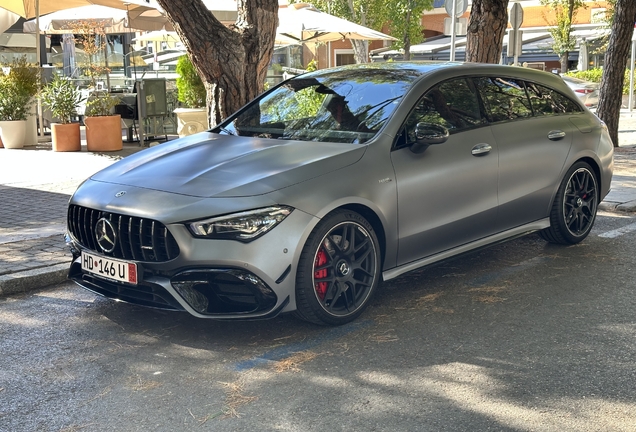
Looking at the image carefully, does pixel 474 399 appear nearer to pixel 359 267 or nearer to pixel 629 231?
pixel 359 267

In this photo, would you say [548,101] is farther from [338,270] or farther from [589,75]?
[589,75]

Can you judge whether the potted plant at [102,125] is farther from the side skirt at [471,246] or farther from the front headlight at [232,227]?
the front headlight at [232,227]

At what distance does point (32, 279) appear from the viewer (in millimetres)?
6383

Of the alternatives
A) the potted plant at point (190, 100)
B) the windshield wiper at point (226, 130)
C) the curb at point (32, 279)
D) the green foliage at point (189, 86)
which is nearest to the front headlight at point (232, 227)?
the windshield wiper at point (226, 130)

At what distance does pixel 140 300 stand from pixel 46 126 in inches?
586

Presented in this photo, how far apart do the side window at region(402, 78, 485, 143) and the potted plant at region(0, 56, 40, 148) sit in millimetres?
10727

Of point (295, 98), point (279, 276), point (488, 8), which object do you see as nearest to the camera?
point (279, 276)

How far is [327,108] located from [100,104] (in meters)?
9.53

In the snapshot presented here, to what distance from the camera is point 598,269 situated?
6.73m

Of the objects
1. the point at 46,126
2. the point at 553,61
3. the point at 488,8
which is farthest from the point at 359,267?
the point at 553,61

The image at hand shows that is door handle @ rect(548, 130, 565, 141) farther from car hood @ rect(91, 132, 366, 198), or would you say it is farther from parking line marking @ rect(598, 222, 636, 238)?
car hood @ rect(91, 132, 366, 198)

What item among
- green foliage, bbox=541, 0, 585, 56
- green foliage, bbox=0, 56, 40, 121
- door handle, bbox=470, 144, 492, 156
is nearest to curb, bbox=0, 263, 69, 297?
door handle, bbox=470, 144, 492, 156

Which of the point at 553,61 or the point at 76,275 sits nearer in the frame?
the point at 76,275

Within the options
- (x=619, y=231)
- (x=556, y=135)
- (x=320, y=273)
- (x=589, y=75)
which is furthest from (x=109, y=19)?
(x=589, y=75)
